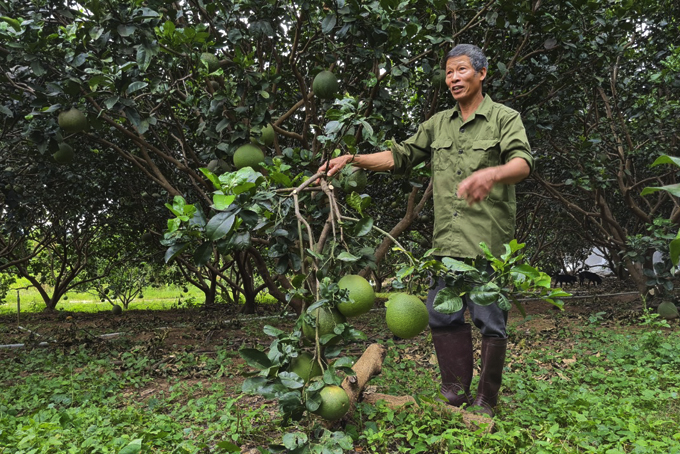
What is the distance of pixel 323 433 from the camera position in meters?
1.60

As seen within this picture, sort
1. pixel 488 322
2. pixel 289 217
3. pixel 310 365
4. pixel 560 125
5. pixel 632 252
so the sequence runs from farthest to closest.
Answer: pixel 632 252 → pixel 560 125 → pixel 488 322 → pixel 289 217 → pixel 310 365

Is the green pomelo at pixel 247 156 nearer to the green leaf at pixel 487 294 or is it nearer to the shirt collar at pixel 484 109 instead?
the shirt collar at pixel 484 109

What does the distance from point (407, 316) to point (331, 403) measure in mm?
449

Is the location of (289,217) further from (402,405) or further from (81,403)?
(81,403)

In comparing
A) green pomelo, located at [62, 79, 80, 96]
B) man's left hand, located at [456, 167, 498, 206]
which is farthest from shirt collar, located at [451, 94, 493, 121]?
green pomelo, located at [62, 79, 80, 96]

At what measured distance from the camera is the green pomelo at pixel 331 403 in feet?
5.09

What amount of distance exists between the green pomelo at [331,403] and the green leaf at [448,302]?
45cm

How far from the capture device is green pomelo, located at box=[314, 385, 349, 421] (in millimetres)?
1553

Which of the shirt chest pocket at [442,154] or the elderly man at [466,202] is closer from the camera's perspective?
the elderly man at [466,202]

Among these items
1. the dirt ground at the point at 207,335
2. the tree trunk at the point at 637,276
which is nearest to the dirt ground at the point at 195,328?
the dirt ground at the point at 207,335

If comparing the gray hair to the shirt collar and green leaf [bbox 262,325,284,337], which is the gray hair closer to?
the shirt collar

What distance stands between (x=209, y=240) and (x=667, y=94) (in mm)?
6520

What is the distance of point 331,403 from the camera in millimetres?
1553

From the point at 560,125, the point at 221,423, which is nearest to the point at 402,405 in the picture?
the point at 221,423
